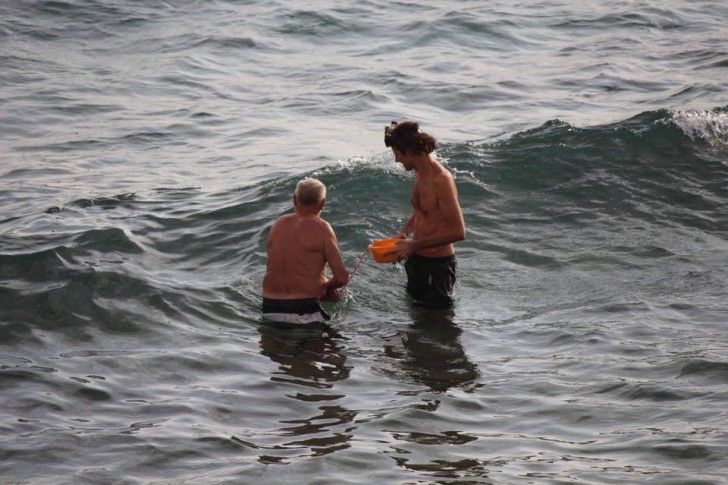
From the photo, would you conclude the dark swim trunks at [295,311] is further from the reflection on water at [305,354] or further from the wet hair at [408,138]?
the wet hair at [408,138]

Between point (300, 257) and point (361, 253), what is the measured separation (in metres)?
2.54

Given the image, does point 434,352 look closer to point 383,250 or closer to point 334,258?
point 383,250

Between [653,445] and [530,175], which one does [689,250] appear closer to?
[530,175]

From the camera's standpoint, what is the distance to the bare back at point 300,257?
25.0ft

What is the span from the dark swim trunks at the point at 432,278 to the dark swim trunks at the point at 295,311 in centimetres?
87

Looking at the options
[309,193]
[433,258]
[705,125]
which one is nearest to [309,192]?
[309,193]

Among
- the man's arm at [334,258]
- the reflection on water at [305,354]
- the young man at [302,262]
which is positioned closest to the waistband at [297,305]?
the young man at [302,262]

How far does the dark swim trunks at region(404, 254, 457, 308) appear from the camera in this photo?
8070mm

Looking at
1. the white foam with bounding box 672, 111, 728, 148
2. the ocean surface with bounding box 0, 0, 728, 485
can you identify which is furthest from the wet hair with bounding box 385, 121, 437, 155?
the white foam with bounding box 672, 111, 728, 148

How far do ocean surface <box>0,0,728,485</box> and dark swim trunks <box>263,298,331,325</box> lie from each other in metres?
0.13

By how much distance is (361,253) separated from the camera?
10164 millimetres

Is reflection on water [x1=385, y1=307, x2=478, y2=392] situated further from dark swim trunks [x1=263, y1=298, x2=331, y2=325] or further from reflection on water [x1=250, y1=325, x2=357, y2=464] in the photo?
dark swim trunks [x1=263, y1=298, x2=331, y2=325]

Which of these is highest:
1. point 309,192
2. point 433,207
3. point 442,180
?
point 442,180

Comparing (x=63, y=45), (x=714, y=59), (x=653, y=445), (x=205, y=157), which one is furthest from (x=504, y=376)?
(x=63, y=45)
